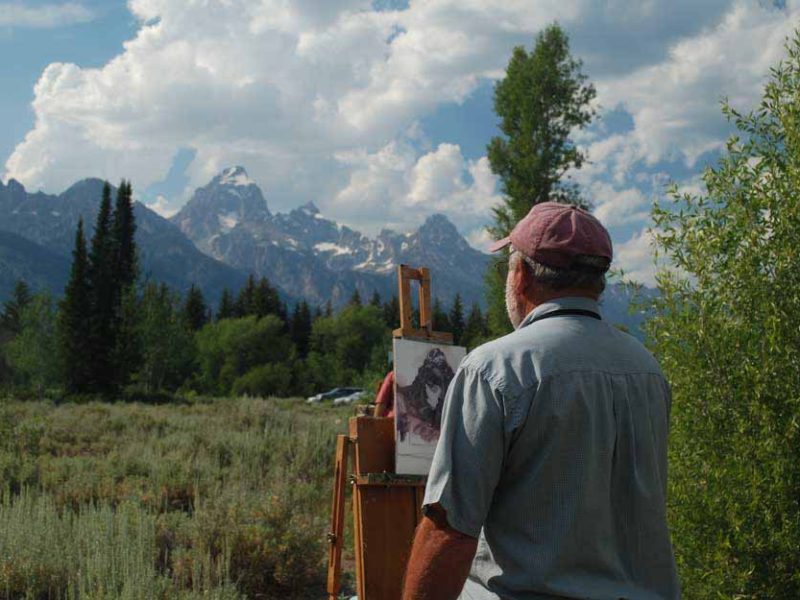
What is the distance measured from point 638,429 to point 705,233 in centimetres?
312

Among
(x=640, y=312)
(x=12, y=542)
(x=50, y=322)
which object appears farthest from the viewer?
(x=50, y=322)

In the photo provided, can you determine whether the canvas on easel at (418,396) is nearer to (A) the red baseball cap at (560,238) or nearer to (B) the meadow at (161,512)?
(B) the meadow at (161,512)

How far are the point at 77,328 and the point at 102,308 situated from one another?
184 cm

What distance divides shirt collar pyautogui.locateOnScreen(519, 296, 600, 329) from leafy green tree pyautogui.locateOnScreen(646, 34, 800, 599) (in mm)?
2572

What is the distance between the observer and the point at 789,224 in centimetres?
436

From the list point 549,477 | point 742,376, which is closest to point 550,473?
point 549,477

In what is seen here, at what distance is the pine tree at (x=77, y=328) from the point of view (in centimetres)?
4594

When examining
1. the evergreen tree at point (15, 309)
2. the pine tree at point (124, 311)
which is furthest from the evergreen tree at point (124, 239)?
the evergreen tree at point (15, 309)

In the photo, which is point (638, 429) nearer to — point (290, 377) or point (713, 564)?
point (713, 564)

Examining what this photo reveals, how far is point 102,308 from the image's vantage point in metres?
47.7

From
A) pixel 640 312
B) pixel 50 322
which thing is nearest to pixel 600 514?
pixel 640 312

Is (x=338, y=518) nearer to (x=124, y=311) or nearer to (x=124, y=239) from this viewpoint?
(x=124, y=311)

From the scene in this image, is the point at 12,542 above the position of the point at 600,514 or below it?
below

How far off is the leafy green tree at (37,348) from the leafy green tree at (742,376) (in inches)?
1925
